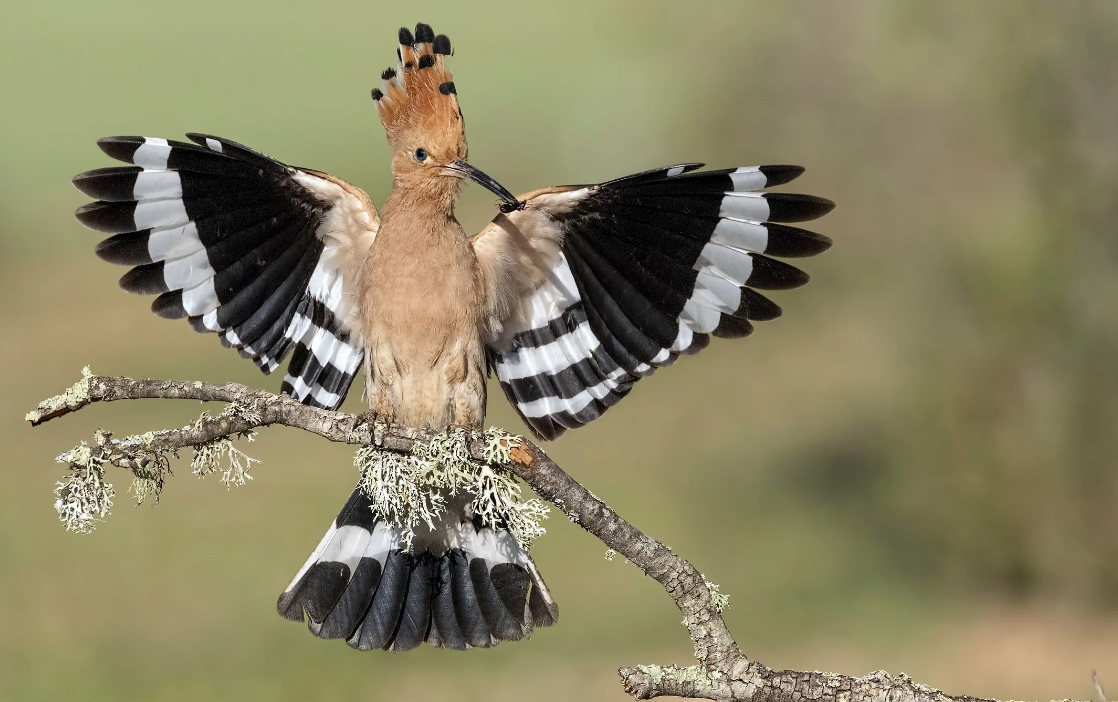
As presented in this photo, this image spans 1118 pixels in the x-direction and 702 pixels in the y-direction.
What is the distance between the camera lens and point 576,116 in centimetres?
1898

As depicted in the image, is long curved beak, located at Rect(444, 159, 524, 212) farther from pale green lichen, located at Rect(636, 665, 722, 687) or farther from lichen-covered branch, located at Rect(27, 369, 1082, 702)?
pale green lichen, located at Rect(636, 665, 722, 687)

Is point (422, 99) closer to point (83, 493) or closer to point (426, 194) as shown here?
point (426, 194)

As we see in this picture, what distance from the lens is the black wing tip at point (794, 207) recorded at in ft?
Result: 12.0

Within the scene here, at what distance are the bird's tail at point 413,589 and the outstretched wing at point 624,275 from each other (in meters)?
0.52

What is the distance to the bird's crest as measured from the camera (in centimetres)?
363

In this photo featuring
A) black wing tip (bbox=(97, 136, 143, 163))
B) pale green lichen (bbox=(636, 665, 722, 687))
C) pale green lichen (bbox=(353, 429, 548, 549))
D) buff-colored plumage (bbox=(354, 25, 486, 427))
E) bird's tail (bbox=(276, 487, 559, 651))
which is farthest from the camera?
bird's tail (bbox=(276, 487, 559, 651))

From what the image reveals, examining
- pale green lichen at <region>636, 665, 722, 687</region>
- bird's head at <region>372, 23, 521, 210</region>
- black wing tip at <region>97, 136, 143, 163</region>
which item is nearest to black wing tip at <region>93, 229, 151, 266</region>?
black wing tip at <region>97, 136, 143, 163</region>

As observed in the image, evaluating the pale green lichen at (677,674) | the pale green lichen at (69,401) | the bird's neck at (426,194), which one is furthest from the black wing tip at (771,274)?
the pale green lichen at (69,401)

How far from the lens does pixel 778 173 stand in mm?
3641

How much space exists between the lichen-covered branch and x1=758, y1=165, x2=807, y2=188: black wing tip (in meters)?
1.31

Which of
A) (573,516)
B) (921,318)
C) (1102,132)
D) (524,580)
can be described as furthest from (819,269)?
(573,516)

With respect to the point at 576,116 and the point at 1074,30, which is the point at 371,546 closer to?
the point at 1074,30

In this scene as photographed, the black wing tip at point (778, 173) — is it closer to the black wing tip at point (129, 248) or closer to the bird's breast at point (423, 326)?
the bird's breast at point (423, 326)

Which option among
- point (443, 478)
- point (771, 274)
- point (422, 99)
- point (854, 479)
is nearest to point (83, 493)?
point (443, 478)
